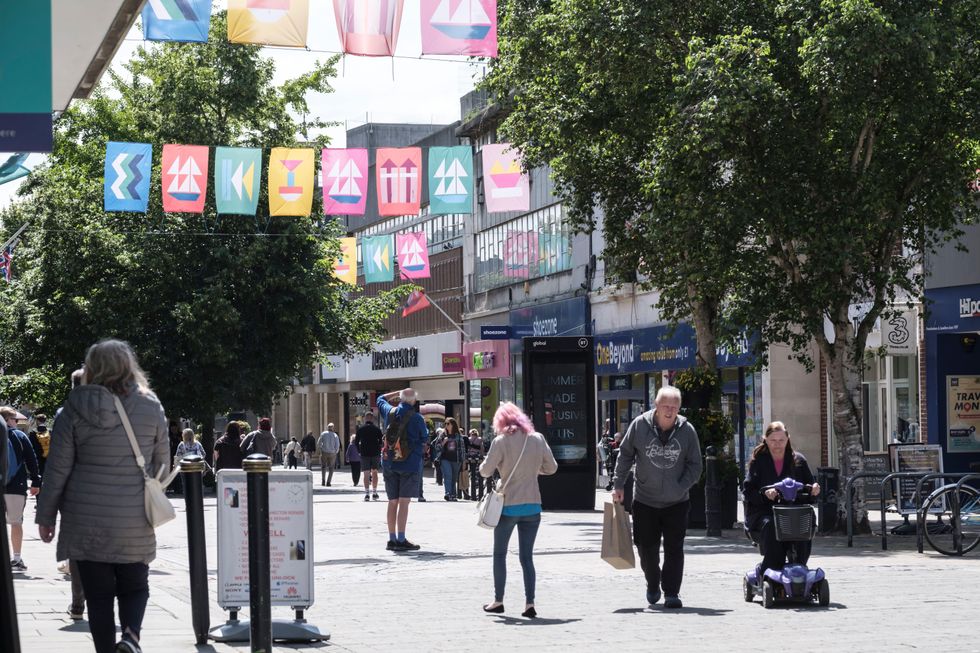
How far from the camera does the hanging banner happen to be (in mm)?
8797

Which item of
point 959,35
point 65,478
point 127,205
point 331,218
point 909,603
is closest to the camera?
point 65,478

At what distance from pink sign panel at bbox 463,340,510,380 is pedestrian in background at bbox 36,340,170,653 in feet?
137

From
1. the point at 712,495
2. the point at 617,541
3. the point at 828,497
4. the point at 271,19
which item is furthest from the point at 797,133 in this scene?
the point at 617,541

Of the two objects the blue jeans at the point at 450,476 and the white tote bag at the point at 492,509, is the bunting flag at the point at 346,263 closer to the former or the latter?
the blue jeans at the point at 450,476

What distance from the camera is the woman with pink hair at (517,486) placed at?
12.0m

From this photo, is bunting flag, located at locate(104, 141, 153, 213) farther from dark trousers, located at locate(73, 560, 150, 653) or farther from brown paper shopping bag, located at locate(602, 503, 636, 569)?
dark trousers, located at locate(73, 560, 150, 653)

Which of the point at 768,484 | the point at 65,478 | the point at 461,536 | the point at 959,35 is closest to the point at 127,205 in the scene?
the point at 461,536

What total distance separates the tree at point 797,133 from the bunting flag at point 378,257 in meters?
15.1

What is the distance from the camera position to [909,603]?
1215 cm

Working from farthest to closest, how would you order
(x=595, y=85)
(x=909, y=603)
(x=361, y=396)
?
1. (x=361, y=396)
2. (x=595, y=85)
3. (x=909, y=603)

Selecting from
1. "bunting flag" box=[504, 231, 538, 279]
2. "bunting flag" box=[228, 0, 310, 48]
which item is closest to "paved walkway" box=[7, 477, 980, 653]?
"bunting flag" box=[228, 0, 310, 48]

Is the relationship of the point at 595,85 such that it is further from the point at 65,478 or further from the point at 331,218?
the point at 331,218

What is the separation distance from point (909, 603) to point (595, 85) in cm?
1076

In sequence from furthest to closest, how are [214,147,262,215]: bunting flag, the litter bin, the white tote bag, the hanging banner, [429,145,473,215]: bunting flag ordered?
[214,147,262,215]: bunting flag → [429,145,473,215]: bunting flag → the litter bin → the white tote bag → the hanging banner
